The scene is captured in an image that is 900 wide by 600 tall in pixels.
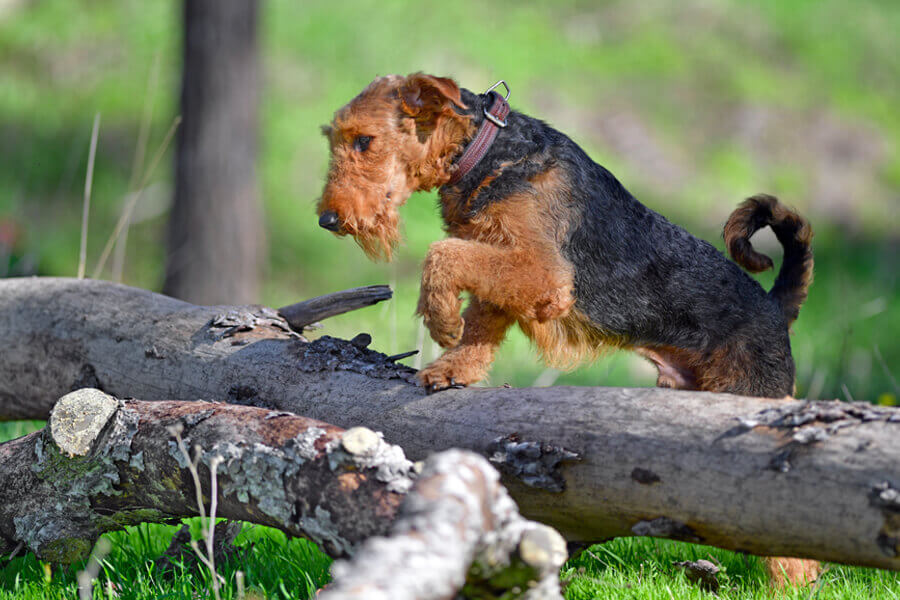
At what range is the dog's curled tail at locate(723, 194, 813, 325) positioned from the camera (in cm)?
362

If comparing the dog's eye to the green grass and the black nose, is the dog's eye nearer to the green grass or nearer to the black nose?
the black nose

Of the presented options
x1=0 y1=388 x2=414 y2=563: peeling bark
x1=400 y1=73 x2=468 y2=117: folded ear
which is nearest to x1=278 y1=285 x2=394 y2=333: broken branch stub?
x1=400 y1=73 x2=468 y2=117: folded ear

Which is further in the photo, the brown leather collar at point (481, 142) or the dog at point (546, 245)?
the brown leather collar at point (481, 142)

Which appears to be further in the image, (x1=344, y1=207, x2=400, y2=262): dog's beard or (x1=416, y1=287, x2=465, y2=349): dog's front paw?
(x1=344, y1=207, x2=400, y2=262): dog's beard

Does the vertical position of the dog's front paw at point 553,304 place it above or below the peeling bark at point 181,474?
above

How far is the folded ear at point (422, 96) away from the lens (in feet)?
11.9

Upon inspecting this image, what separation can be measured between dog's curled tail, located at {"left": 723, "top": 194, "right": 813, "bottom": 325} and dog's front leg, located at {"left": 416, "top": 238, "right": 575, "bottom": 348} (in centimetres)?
77

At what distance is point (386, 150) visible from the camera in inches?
142

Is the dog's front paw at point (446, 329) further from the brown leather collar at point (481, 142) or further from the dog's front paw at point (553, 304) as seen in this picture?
the brown leather collar at point (481, 142)

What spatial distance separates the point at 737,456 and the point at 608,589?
0.89 m

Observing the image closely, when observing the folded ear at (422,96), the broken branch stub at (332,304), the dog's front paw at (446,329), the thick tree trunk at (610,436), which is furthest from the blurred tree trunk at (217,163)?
the dog's front paw at (446,329)

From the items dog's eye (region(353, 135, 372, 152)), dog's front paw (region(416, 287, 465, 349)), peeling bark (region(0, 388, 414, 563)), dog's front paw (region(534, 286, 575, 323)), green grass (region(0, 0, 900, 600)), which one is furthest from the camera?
green grass (region(0, 0, 900, 600))

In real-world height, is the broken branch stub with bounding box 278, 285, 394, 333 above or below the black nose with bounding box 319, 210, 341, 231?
below

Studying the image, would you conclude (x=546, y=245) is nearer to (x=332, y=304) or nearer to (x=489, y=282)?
(x=489, y=282)
